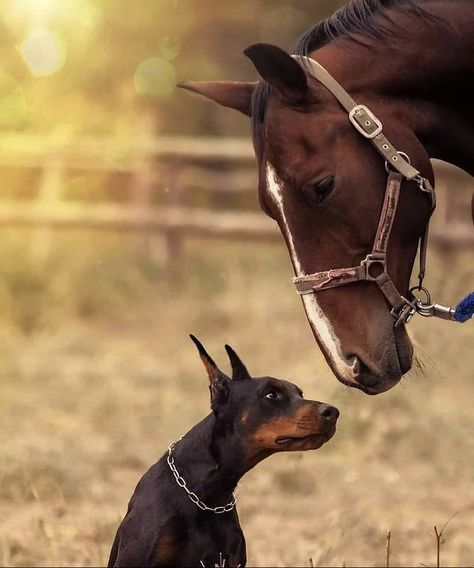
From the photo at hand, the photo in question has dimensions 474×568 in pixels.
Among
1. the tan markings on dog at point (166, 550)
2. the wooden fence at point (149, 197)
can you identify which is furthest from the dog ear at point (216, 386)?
the wooden fence at point (149, 197)

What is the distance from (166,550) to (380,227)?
1.24 meters

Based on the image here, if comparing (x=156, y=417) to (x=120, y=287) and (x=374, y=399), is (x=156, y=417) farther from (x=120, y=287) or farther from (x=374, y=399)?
(x=120, y=287)

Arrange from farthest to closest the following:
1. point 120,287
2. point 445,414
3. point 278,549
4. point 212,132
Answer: point 212,132
point 120,287
point 445,414
point 278,549

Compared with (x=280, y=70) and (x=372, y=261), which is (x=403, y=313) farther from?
(x=280, y=70)

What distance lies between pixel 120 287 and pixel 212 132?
7844mm

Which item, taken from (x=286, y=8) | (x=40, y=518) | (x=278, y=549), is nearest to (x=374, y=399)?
(x=278, y=549)

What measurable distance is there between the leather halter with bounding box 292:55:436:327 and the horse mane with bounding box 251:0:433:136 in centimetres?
27

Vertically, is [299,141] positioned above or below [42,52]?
above

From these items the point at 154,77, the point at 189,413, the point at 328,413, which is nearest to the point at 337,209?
the point at 328,413

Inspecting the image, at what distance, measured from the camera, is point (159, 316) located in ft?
36.2

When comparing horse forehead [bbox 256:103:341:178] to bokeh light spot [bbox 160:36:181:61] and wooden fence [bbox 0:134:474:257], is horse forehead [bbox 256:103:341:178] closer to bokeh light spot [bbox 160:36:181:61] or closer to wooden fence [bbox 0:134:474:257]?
wooden fence [bbox 0:134:474:257]

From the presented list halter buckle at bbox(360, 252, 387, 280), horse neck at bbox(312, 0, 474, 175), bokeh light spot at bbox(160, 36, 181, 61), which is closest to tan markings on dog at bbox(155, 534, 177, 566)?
halter buckle at bbox(360, 252, 387, 280)

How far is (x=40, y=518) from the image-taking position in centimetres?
523

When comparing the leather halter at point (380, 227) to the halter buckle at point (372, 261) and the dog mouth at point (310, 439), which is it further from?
the dog mouth at point (310, 439)
